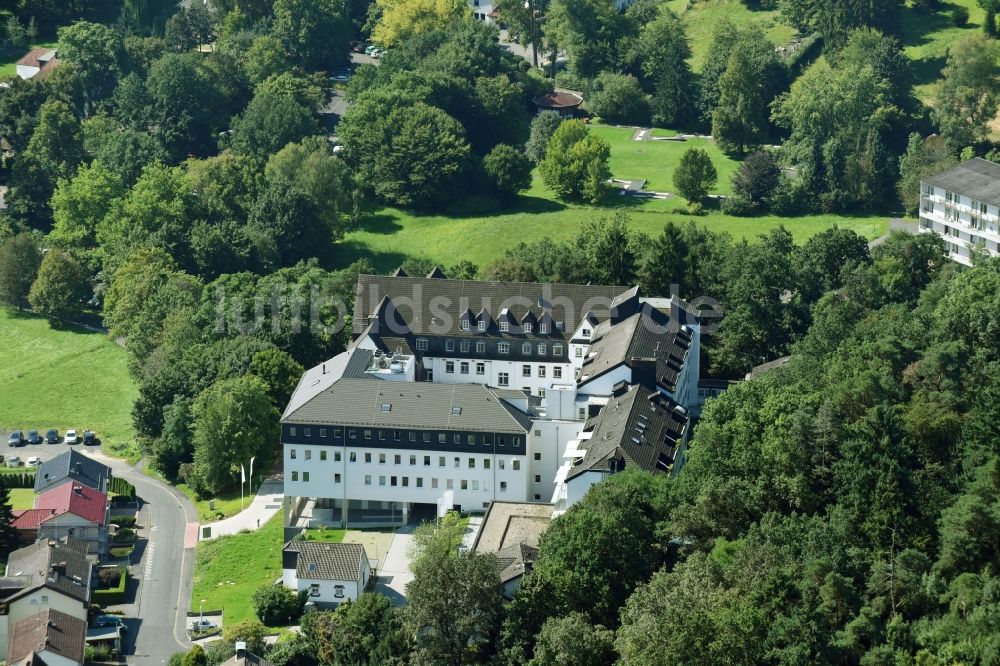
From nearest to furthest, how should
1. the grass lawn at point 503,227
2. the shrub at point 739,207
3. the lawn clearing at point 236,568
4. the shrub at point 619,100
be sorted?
the lawn clearing at point 236,568 < the grass lawn at point 503,227 < the shrub at point 739,207 < the shrub at point 619,100

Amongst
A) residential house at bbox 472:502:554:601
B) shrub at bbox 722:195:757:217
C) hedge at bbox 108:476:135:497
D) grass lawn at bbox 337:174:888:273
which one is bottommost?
hedge at bbox 108:476:135:497

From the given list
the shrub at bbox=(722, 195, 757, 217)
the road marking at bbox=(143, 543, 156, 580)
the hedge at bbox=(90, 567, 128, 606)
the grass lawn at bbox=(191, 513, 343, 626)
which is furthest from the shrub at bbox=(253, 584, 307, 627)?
the shrub at bbox=(722, 195, 757, 217)

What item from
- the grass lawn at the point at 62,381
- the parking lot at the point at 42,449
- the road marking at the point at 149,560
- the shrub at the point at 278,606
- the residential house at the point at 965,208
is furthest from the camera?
the residential house at the point at 965,208

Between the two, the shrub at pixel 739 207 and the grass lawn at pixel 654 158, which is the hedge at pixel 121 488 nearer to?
the shrub at pixel 739 207

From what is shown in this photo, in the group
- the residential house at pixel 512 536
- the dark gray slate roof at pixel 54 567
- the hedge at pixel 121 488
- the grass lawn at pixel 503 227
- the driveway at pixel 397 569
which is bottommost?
the hedge at pixel 121 488

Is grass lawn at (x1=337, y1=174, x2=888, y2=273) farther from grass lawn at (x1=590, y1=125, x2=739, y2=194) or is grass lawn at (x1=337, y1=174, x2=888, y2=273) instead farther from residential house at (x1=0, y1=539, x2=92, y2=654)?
residential house at (x1=0, y1=539, x2=92, y2=654)

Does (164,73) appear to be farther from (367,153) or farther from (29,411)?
(29,411)

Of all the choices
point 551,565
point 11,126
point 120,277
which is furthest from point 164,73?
point 551,565

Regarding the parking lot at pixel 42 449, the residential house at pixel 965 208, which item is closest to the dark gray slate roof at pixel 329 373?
the parking lot at pixel 42 449
